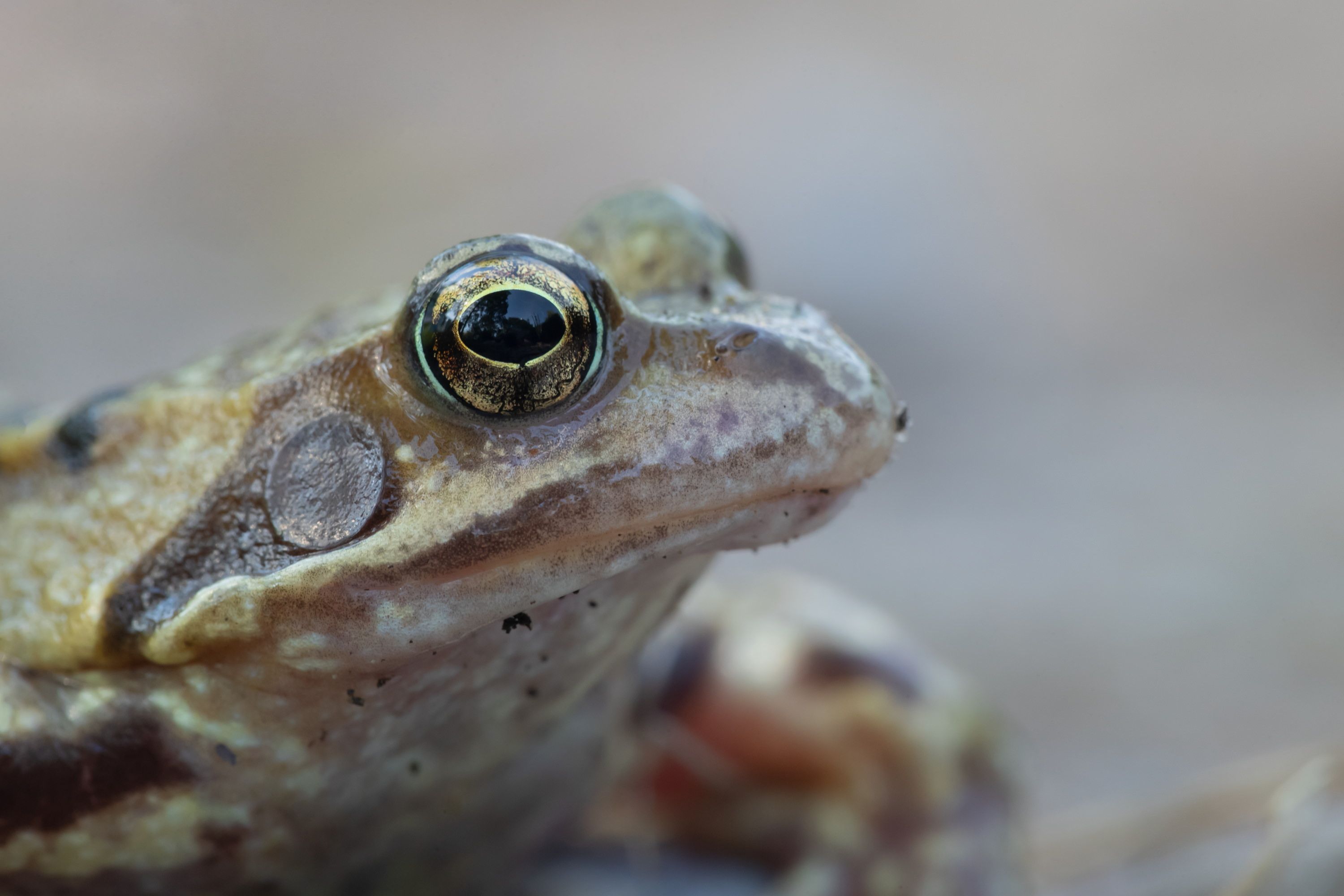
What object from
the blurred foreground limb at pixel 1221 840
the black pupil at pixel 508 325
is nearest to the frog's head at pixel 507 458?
the black pupil at pixel 508 325

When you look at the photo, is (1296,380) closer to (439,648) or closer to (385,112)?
(439,648)

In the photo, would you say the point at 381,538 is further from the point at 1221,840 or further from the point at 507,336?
the point at 1221,840

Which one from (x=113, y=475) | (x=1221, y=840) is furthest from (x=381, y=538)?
(x=1221, y=840)

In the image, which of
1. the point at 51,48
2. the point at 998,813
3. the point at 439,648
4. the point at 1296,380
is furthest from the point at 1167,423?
the point at 51,48

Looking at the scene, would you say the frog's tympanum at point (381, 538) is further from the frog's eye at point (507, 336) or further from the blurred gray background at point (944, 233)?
the blurred gray background at point (944, 233)

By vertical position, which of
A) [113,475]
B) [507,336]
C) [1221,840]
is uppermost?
[113,475]

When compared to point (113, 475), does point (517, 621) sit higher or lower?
lower

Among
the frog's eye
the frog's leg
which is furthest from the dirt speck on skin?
the frog's leg
